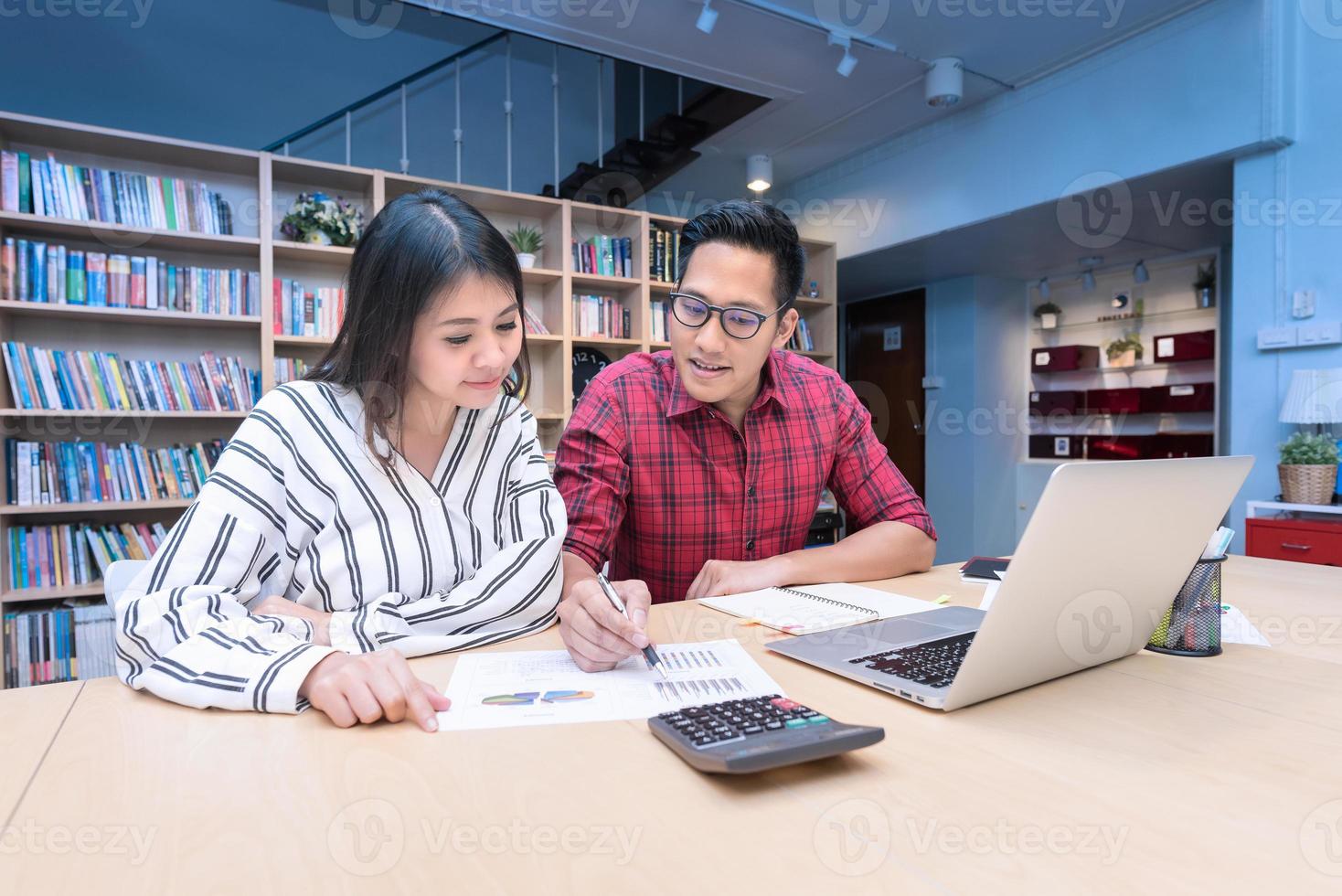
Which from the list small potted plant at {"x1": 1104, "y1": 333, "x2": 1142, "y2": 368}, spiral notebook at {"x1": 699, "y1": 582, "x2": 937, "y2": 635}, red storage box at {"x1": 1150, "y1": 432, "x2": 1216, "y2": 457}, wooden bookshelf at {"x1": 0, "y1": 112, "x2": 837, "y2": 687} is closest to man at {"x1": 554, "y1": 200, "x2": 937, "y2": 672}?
spiral notebook at {"x1": 699, "y1": 582, "x2": 937, "y2": 635}

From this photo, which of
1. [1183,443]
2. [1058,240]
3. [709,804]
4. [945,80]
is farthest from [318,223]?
[1183,443]

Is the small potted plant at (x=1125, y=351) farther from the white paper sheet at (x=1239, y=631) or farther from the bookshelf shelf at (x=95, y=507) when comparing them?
the bookshelf shelf at (x=95, y=507)

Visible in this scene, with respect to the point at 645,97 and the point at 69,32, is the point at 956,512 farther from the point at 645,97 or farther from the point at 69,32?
the point at 69,32

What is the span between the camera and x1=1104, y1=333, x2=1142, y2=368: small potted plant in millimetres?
5094

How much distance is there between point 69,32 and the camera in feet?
11.9

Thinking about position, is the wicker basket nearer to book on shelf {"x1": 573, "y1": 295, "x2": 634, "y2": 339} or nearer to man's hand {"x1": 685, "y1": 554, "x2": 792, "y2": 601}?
man's hand {"x1": 685, "y1": 554, "x2": 792, "y2": 601}

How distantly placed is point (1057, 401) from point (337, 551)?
18.3ft

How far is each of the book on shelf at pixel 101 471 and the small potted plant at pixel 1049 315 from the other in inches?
213

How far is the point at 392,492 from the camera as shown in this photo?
111 centimetres

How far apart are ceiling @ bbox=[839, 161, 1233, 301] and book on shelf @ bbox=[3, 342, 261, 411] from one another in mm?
3751

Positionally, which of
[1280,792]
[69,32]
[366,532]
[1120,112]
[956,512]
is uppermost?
[69,32]

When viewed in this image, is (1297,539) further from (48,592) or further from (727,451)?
(48,592)

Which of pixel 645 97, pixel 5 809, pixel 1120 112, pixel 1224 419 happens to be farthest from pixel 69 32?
pixel 1224 419

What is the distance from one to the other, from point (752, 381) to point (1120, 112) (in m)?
3.03
